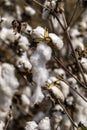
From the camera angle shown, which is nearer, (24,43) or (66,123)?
(66,123)

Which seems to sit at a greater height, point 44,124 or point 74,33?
point 74,33

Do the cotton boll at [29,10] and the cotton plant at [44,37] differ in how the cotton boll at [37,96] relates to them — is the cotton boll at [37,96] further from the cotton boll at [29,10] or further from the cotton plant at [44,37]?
the cotton boll at [29,10]

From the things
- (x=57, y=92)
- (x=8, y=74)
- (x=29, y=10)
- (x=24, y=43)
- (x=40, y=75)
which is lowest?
(x=57, y=92)

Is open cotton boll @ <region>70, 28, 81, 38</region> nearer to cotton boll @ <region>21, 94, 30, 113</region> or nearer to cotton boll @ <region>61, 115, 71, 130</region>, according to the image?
cotton boll @ <region>21, 94, 30, 113</region>

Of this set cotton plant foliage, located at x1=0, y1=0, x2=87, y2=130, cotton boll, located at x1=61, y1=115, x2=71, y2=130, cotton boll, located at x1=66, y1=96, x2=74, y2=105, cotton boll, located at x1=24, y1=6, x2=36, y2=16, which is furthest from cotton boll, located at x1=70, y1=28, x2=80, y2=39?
cotton boll, located at x1=61, y1=115, x2=71, y2=130

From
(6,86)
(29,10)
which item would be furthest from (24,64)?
(29,10)

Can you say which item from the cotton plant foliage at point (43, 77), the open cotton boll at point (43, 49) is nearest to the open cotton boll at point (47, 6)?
the cotton plant foliage at point (43, 77)

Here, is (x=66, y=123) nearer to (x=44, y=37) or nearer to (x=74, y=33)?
(x=44, y=37)

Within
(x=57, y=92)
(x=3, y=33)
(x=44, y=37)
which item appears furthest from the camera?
(x=3, y=33)
